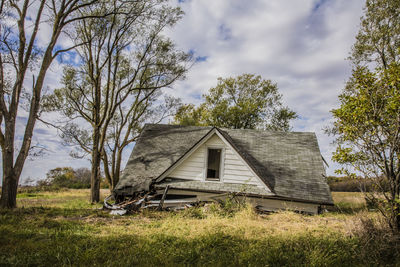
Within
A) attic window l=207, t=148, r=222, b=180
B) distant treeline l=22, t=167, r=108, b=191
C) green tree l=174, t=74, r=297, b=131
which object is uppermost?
green tree l=174, t=74, r=297, b=131

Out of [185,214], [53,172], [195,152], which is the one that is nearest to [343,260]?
[185,214]

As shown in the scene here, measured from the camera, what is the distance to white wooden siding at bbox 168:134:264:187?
1338 cm

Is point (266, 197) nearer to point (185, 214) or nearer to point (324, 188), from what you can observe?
point (324, 188)

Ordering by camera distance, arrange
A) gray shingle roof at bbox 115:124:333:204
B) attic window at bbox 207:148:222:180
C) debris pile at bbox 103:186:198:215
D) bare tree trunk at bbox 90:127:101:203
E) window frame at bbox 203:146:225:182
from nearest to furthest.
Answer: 1. debris pile at bbox 103:186:198:215
2. gray shingle roof at bbox 115:124:333:204
3. window frame at bbox 203:146:225:182
4. attic window at bbox 207:148:222:180
5. bare tree trunk at bbox 90:127:101:203

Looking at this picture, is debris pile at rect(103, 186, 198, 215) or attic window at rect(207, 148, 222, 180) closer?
debris pile at rect(103, 186, 198, 215)

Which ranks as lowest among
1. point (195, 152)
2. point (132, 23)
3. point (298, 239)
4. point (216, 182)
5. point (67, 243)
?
point (67, 243)

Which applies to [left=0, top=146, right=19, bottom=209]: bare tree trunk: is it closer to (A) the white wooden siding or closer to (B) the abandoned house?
(B) the abandoned house

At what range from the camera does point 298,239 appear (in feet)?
21.1

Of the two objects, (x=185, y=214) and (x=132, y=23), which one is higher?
(x=132, y=23)

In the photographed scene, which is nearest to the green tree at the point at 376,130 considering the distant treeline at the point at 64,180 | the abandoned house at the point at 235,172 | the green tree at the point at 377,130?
the green tree at the point at 377,130

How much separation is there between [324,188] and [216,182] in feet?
18.8

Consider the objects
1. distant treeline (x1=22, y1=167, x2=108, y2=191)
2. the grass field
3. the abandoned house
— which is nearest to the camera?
the grass field

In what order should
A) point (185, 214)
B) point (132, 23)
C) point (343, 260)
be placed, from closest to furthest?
1. point (343, 260)
2. point (185, 214)
3. point (132, 23)

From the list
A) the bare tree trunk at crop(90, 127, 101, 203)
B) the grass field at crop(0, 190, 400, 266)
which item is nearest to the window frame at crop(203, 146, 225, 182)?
the grass field at crop(0, 190, 400, 266)
